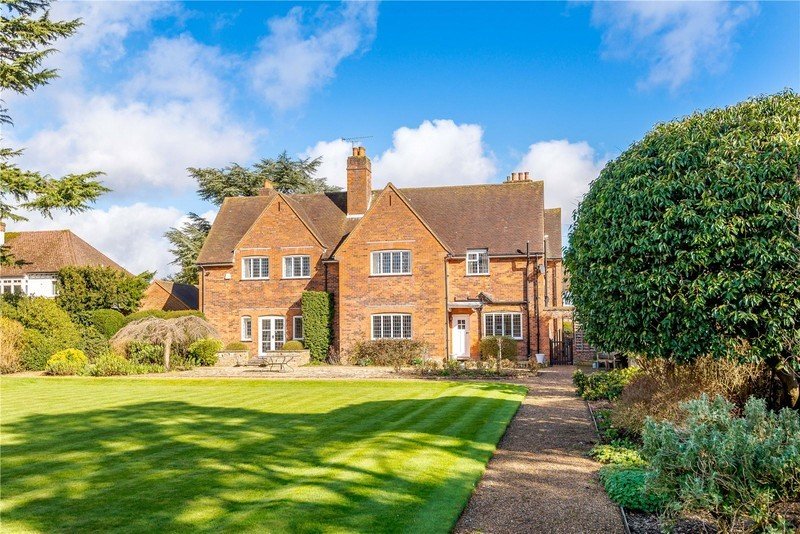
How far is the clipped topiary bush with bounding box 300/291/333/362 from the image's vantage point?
3334cm

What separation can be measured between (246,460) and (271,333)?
25771 mm

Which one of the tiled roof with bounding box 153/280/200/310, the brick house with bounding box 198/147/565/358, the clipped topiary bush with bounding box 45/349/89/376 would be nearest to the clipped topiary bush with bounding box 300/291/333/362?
the brick house with bounding box 198/147/565/358

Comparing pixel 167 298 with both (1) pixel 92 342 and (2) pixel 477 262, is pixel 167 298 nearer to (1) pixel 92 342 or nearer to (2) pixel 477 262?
(1) pixel 92 342

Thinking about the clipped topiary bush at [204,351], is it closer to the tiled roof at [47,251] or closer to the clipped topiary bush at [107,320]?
the clipped topiary bush at [107,320]

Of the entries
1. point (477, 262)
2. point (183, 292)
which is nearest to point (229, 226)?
point (183, 292)

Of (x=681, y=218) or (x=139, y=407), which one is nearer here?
(x=681, y=218)

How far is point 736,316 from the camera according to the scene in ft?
28.0

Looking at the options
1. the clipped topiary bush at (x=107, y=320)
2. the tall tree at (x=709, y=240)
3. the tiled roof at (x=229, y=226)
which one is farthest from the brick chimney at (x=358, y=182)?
the tall tree at (x=709, y=240)

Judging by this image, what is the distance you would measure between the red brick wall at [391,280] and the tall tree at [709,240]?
856 inches

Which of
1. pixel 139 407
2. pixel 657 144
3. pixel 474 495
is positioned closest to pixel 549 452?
pixel 474 495

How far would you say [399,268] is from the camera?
32.8 meters

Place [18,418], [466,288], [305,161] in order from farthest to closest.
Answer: [305,161]
[466,288]
[18,418]

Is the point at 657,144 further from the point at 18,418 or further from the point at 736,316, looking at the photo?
the point at 18,418

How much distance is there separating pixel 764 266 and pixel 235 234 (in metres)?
33.4
